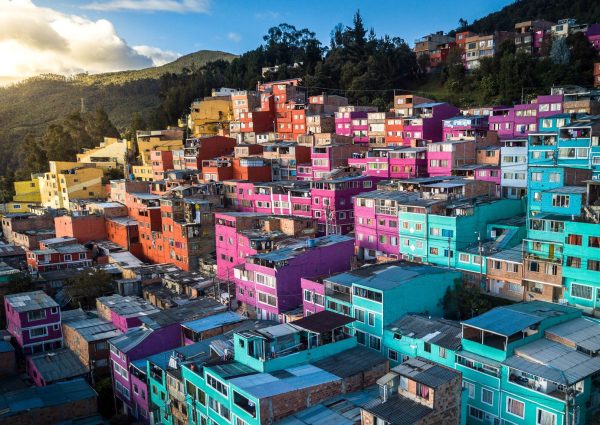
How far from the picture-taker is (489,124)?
44.2 m

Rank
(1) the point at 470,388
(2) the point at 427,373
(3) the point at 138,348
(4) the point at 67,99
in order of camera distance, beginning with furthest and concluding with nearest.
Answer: (4) the point at 67,99 → (3) the point at 138,348 → (1) the point at 470,388 → (2) the point at 427,373

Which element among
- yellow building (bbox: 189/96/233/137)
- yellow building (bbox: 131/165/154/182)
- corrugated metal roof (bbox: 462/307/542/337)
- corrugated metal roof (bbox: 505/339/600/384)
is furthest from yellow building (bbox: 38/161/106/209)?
corrugated metal roof (bbox: 505/339/600/384)

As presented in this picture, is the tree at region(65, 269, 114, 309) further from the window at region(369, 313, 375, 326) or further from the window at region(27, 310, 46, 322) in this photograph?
the window at region(369, 313, 375, 326)

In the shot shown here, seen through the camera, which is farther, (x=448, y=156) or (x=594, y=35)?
(x=594, y=35)

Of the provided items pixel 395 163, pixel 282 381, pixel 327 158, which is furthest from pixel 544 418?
pixel 327 158

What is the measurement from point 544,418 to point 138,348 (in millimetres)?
16163

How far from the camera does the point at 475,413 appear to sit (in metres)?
18.7

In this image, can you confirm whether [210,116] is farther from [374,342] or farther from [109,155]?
[374,342]

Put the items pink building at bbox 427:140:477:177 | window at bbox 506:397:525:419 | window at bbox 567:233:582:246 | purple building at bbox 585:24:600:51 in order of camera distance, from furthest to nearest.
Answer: purple building at bbox 585:24:600:51 < pink building at bbox 427:140:477:177 < window at bbox 567:233:582:246 < window at bbox 506:397:525:419

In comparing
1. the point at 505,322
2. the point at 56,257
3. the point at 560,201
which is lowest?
the point at 56,257

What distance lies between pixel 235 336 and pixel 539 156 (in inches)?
901

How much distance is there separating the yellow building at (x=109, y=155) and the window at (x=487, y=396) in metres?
51.2

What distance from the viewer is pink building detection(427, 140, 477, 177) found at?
37.2m

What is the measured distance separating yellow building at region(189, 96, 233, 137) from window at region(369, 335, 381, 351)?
46158 mm
